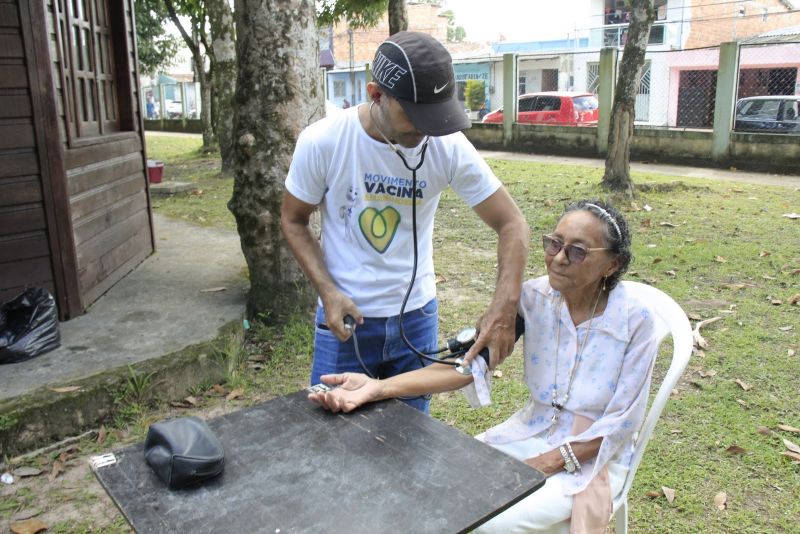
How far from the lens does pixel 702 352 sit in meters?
4.47

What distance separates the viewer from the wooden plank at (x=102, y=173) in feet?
16.1

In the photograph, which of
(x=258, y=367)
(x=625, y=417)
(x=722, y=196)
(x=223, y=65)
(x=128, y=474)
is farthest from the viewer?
(x=223, y=65)

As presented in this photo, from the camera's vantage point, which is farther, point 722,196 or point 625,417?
point 722,196

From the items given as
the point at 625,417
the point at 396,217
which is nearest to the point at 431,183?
the point at 396,217

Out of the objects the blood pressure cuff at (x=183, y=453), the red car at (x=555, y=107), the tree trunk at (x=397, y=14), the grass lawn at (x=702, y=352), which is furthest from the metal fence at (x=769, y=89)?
the blood pressure cuff at (x=183, y=453)

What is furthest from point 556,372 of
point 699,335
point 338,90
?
point 338,90

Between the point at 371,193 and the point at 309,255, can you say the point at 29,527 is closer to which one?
the point at 309,255

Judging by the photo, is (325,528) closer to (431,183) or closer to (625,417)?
(625,417)

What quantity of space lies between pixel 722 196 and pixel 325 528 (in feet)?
31.0

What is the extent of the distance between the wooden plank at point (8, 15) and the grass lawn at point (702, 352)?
7.54 ft

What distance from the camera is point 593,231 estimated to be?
224 cm

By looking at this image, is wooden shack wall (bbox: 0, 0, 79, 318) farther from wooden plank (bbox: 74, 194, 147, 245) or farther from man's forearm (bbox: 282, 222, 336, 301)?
man's forearm (bbox: 282, 222, 336, 301)

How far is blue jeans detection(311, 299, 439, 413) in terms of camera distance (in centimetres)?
243

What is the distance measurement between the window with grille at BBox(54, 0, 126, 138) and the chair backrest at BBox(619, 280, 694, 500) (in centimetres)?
397
